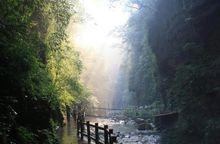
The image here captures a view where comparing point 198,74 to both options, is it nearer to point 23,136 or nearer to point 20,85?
point 20,85

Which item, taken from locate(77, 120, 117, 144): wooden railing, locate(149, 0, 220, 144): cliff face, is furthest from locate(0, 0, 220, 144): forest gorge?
locate(77, 120, 117, 144): wooden railing

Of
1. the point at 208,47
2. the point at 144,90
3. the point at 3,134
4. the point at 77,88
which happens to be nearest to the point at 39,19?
the point at 208,47

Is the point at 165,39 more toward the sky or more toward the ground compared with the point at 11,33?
more toward the sky

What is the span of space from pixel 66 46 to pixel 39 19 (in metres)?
7.04

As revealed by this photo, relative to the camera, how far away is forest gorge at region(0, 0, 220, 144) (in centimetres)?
1054

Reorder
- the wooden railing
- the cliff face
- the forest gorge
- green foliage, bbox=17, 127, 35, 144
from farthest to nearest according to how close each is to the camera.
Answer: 1. the cliff face
2. the wooden railing
3. the forest gorge
4. green foliage, bbox=17, 127, 35, 144

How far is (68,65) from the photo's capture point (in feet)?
101

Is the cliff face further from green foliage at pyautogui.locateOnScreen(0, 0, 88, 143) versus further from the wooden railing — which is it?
green foliage at pyautogui.locateOnScreen(0, 0, 88, 143)

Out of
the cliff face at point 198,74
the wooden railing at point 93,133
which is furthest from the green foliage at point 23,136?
the cliff face at point 198,74

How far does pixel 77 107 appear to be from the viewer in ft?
124

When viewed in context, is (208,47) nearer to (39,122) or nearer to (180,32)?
(180,32)

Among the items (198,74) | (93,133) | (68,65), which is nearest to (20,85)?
(93,133)

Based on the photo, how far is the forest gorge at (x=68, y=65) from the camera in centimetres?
1054

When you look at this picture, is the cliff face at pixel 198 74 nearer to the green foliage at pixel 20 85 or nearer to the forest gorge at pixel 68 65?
the forest gorge at pixel 68 65
